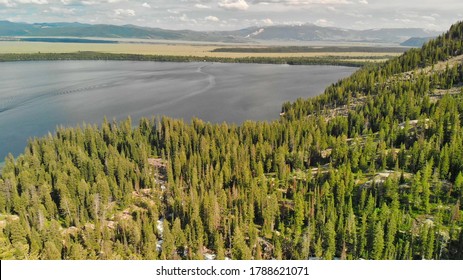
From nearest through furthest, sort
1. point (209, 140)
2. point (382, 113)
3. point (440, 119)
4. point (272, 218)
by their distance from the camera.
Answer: point (272, 218)
point (440, 119)
point (209, 140)
point (382, 113)

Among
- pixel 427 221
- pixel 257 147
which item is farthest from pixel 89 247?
pixel 427 221

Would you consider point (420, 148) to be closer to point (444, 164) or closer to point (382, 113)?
point (444, 164)

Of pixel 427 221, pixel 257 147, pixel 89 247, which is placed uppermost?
pixel 257 147

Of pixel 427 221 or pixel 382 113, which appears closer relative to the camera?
pixel 427 221

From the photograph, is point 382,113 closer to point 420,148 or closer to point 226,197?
point 420,148

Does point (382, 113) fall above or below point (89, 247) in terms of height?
above

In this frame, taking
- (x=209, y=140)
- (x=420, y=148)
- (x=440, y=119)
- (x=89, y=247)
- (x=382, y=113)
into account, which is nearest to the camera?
(x=89, y=247)

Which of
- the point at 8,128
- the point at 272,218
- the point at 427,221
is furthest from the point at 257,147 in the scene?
the point at 8,128
